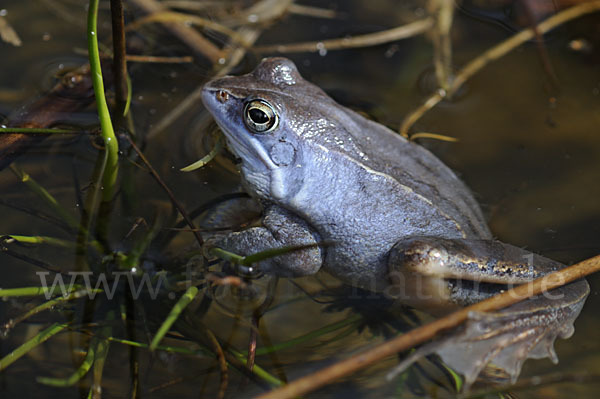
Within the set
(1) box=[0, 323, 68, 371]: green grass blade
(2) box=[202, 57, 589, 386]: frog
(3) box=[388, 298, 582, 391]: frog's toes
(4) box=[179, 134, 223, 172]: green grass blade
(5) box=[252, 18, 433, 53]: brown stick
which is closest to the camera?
(3) box=[388, 298, 582, 391]: frog's toes

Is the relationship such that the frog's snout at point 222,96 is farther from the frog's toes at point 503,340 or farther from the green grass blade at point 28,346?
the frog's toes at point 503,340

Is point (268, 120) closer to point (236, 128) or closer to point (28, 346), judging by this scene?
point (236, 128)

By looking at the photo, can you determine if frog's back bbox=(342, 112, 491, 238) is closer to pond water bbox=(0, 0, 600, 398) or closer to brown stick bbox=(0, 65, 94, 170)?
pond water bbox=(0, 0, 600, 398)

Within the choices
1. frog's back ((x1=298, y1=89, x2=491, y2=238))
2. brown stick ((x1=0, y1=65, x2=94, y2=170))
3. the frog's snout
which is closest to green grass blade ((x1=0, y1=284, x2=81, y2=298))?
brown stick ((x1=0, y1=65, x2=94, y2=170))

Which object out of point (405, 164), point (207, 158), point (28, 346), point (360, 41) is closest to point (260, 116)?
point (207, 158)

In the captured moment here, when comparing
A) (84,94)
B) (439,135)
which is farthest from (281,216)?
(84,94)

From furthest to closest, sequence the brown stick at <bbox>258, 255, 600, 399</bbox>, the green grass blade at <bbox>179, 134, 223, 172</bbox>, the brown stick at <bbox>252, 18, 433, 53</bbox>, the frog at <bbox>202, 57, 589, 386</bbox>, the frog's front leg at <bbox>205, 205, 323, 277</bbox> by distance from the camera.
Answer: the brown stick at <bbox>252, 18, 433, 53</bbox> < the green grass blade at <bbox>179, 134, 223, 172</bbox> < the frog's front leg at <bbox>205, 205, 323, 277</bbox> < the frog at <bbox>202, 57, 589, 386</bbox> < the brown stick at <bbox>258, 255, 600, 399</bbox>
